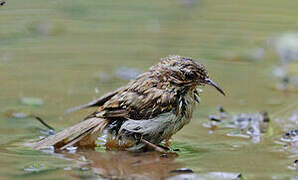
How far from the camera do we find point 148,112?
266 inches

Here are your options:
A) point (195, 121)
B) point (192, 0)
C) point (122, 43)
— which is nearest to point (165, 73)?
point (195, 121)

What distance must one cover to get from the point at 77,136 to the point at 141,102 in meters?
0.79

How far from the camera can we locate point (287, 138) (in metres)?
7.22

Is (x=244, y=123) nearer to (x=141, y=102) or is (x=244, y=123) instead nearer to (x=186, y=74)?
(x=186, y=74)

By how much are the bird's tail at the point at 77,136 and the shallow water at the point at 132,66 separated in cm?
23

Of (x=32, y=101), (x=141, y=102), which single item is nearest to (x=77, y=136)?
(x=141, y=102)

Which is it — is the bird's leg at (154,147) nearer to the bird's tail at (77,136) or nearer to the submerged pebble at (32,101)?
Answer: the bird's tail at (77,136)

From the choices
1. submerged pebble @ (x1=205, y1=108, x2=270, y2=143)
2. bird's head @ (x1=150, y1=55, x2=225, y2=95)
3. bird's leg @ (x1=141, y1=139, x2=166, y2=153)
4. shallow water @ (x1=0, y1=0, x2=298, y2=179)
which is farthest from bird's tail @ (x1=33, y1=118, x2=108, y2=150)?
submerged pebble @ (x1=205, y1=108, x2=270, y2=143)

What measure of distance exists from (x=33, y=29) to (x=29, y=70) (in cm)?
224

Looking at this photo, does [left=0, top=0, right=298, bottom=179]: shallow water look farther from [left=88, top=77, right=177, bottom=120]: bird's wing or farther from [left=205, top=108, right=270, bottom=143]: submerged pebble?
[left=88, top=77, right=177, bottom=120]: bird's wing

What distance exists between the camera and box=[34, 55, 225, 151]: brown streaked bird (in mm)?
6715

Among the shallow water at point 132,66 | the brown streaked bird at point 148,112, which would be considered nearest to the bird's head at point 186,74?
the brown streaked bird at point 148,112

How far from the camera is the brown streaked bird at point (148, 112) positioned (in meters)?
6.71

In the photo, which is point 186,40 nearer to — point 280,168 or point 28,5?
point 28,5
